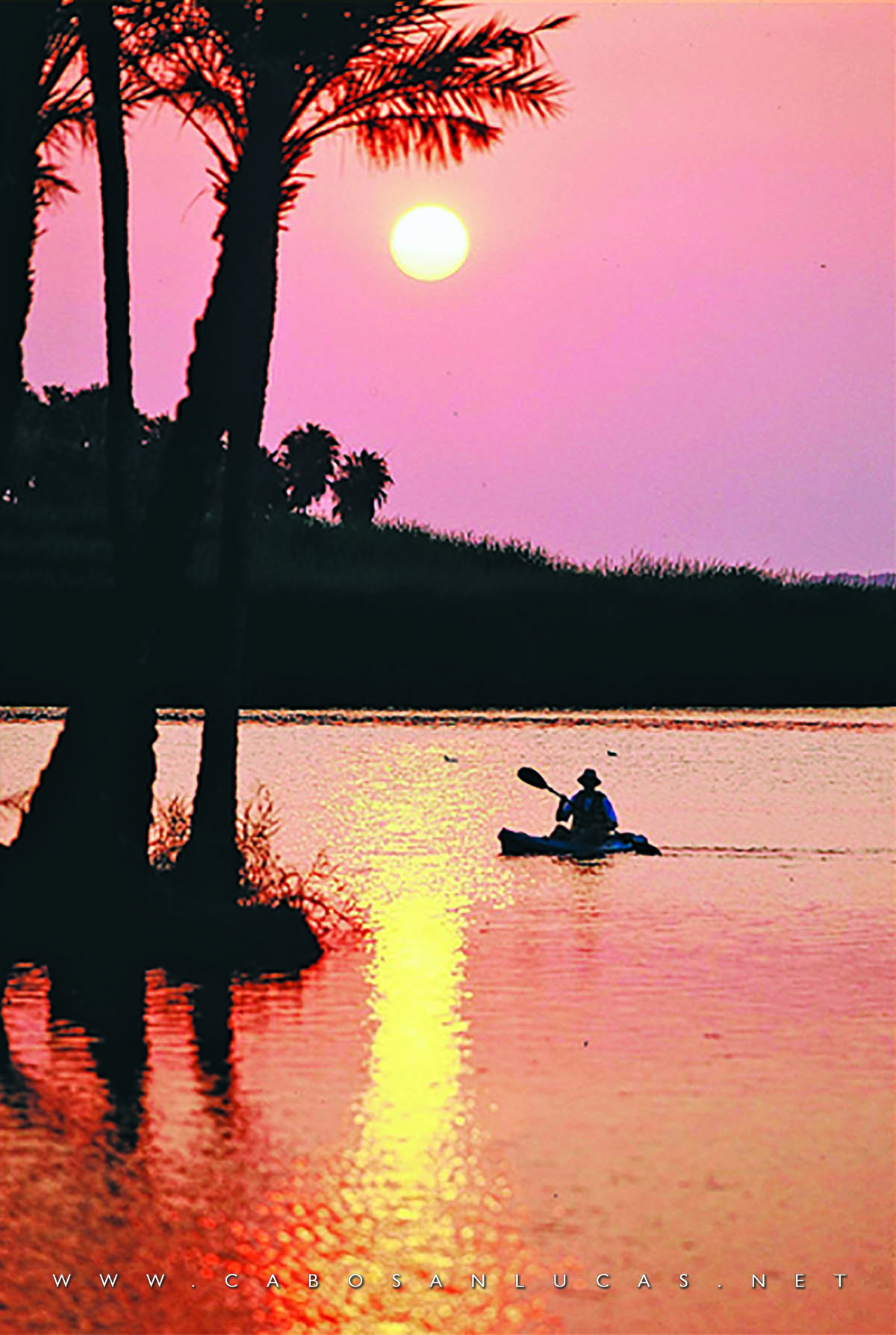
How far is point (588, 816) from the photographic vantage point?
2605 cm

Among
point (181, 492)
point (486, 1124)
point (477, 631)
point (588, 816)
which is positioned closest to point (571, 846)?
point (588, 816)

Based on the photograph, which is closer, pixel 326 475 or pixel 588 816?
pixel 588 816

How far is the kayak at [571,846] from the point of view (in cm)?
2627

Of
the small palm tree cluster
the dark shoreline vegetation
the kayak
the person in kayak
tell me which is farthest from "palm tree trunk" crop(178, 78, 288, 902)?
the small palm tree cluster

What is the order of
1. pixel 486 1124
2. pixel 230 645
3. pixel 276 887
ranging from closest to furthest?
pixel 486 1124, pixel 230 645, pixel 276 887

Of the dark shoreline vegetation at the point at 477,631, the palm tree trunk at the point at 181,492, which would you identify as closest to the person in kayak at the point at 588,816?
the palm tree trunk at the point at 181,492

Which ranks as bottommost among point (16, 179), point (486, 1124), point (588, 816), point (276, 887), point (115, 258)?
point (486, 1124)

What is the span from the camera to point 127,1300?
25.5 feet

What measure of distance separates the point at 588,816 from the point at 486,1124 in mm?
15070

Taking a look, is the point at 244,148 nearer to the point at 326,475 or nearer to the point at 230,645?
the point at 230,645

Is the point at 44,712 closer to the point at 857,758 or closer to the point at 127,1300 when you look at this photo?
the point at 857,758

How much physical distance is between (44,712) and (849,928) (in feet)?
160

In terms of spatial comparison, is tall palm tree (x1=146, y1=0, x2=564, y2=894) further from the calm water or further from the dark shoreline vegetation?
the dark shoreline vegetation

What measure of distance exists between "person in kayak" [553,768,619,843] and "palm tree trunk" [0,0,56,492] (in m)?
9.01
